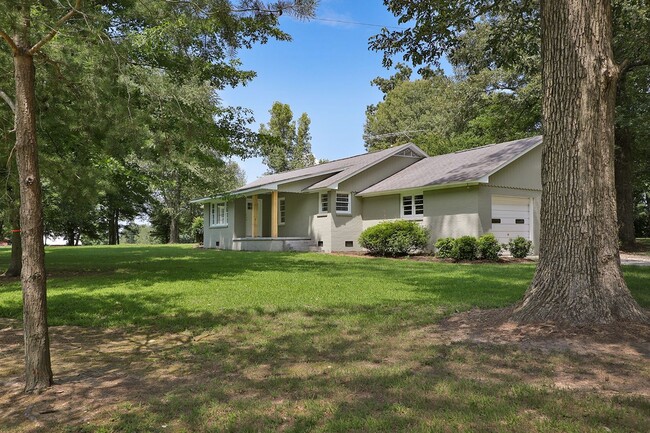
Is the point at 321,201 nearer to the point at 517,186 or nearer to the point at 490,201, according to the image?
the point at 490,201

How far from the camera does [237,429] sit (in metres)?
2.86

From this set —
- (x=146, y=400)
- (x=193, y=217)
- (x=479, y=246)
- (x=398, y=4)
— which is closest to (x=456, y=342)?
(x=146, y=400)

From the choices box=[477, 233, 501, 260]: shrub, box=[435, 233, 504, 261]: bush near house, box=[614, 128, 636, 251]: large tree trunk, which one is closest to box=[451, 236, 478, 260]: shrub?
box=[435, 233, 504, 261]: bush near house

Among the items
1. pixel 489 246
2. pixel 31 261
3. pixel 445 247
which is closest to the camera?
pixel 31 261

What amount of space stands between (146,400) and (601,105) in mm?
5432

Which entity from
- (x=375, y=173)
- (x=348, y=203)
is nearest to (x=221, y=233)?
(x=348, y=203)

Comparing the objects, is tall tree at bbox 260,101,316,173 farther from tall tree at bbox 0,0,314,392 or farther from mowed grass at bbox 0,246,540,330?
tall tree at bbox 0,0,314,392

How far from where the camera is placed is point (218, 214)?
986 inches

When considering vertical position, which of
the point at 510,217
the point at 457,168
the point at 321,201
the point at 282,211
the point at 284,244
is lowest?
the point at 284,244

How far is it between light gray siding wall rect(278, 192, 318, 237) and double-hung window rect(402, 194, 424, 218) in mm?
4025

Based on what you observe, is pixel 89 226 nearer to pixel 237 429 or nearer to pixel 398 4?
pixel 398 4

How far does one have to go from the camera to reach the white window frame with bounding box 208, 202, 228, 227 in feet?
79.2

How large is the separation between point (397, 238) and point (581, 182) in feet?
38.0

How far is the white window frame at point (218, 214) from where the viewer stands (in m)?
24.1
